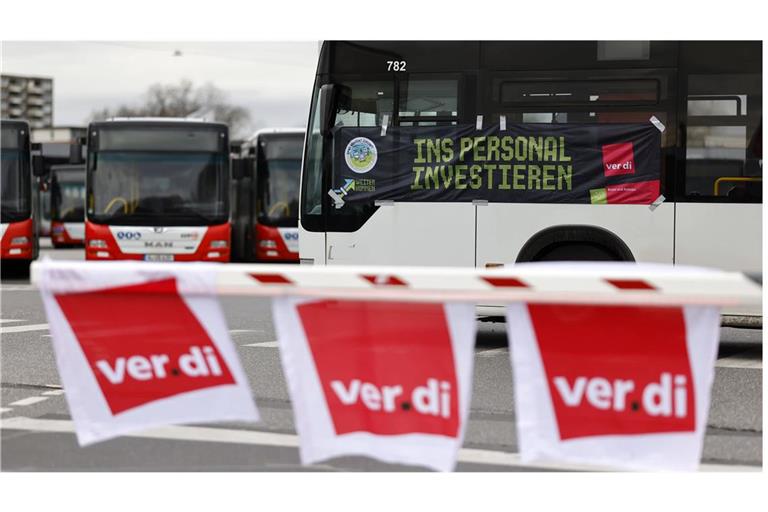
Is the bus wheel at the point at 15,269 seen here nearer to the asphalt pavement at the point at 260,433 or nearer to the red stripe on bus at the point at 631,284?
the asphalt pavement at the point at 260,433

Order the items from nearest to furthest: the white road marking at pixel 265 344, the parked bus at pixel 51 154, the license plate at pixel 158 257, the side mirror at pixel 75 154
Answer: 1. the white road marking at pixel 265 344
2. the license plate at pixel 158 257
3. the side mirror at pixel 75 154
4. the parked bus at pixel 51 154

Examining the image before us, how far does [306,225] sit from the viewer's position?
1217cm

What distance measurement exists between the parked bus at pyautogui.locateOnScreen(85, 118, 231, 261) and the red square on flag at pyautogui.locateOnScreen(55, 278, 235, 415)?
16.2m

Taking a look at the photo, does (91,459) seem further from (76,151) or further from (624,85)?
(76,151)

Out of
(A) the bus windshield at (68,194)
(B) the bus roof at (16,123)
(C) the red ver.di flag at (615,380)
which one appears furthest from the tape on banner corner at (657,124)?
(A) the bus windshield at (68,194)

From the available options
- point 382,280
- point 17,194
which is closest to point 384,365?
point 382,280

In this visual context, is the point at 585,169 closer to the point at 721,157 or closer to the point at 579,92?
the point at 579,92

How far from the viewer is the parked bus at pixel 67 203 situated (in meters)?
41.5

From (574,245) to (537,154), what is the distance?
0.98 metres

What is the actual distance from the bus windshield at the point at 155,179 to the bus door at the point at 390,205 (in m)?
10.3

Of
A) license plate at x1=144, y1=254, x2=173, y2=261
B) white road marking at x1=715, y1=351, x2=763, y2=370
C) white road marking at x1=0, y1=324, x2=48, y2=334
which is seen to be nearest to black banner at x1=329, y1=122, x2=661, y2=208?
white road marking at x1=715, y1=351, x2=763, y2=370

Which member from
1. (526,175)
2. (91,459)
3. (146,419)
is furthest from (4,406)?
(526,175)

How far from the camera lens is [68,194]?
137 ft

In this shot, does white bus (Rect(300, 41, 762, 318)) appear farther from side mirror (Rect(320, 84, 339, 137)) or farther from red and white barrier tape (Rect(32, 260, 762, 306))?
red and white barrier tape (Rect(32, 260, 762, 306))
